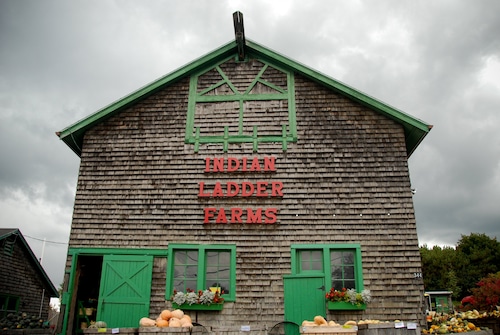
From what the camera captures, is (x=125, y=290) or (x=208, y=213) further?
(x=208, y=213)

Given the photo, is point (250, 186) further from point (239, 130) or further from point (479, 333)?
point (479, 333)

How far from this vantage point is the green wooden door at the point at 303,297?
10102 mm

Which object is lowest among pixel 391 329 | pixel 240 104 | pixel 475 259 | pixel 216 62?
pixel 391 329

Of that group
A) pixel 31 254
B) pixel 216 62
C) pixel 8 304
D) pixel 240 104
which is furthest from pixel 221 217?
pixel 31 254

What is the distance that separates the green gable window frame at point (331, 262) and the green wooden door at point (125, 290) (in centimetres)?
361

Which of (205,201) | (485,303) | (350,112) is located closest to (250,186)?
(205,201)

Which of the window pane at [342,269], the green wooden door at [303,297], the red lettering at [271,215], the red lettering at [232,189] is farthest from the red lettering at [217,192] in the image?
the window pane at [342,269]

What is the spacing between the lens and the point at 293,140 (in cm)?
1152

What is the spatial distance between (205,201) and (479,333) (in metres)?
6.72

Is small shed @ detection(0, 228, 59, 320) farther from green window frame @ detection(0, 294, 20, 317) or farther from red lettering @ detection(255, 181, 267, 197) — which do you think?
red lettering @ detection(255, 181, 267, 197)

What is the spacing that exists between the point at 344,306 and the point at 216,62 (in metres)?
7.38

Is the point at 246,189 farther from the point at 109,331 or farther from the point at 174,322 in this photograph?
the point at 109,331

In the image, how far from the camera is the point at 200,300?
10.2 m

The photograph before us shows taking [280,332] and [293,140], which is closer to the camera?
[280,332]
